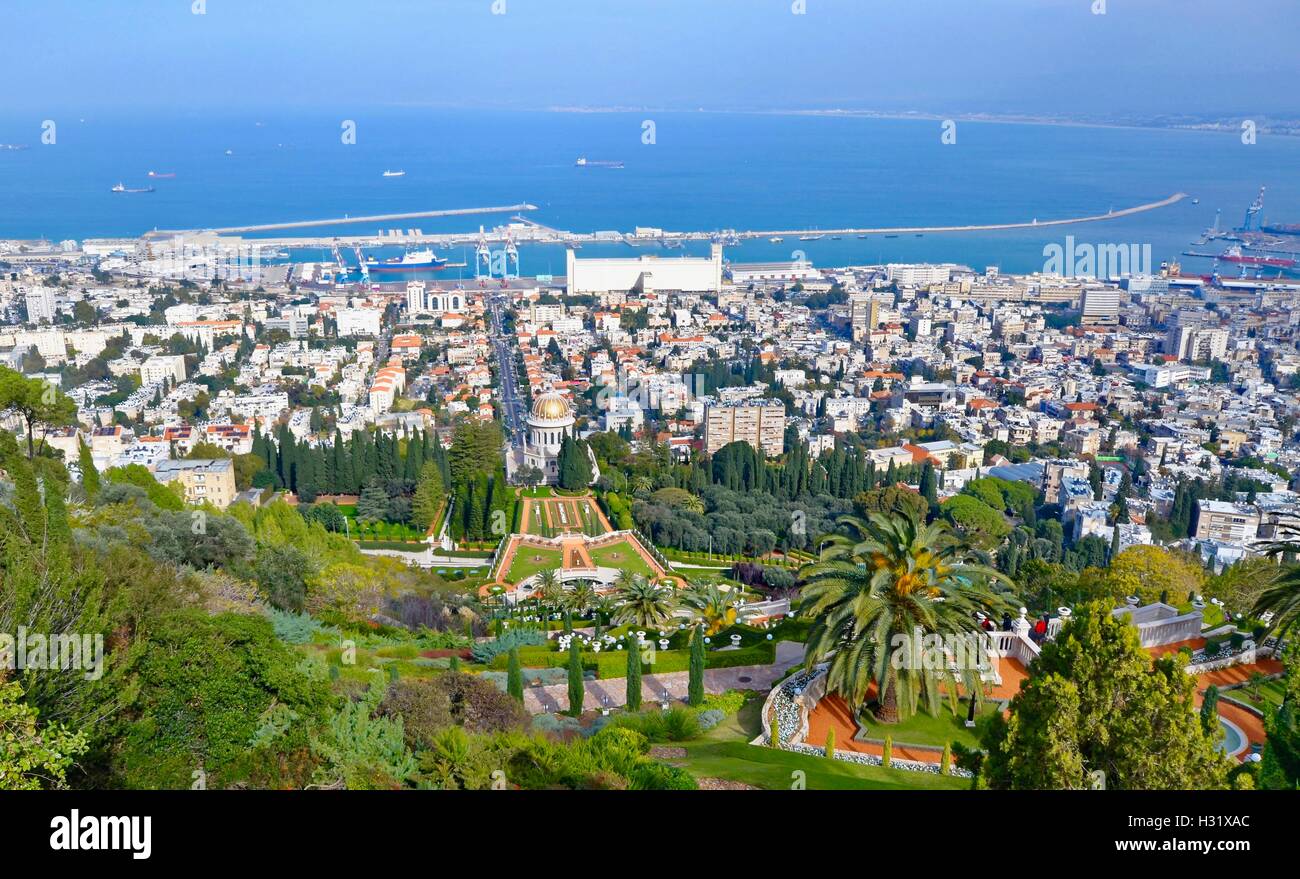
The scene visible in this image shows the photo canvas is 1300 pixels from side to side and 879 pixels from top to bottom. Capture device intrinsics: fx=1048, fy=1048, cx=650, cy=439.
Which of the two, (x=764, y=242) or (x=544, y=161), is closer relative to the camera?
(x=764, y=242)

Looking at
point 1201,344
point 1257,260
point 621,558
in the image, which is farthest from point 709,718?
point 1257,260

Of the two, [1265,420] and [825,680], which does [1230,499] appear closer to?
[1265,420]

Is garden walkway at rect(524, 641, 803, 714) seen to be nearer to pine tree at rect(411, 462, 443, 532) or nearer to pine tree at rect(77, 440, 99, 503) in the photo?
pine tree at rect(77, 440, 99, 503)

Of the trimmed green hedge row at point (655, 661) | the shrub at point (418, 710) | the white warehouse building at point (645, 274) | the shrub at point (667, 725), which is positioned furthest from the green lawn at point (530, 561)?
the white warehouse building at point (645, 274)

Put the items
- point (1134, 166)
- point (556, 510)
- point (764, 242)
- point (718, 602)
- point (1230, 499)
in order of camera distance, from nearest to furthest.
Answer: point (718, 602), point (556, 510), point (1230, 499), point (764, 242), point (1134, 166)

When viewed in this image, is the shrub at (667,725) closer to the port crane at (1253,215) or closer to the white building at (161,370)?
the white building at (161,370)

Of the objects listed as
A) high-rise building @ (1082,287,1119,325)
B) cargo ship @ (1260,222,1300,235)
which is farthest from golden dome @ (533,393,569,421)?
cargo ship @ (1260,222,1300,235)

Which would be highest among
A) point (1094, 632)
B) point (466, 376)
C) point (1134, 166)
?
point (1134, 166)
